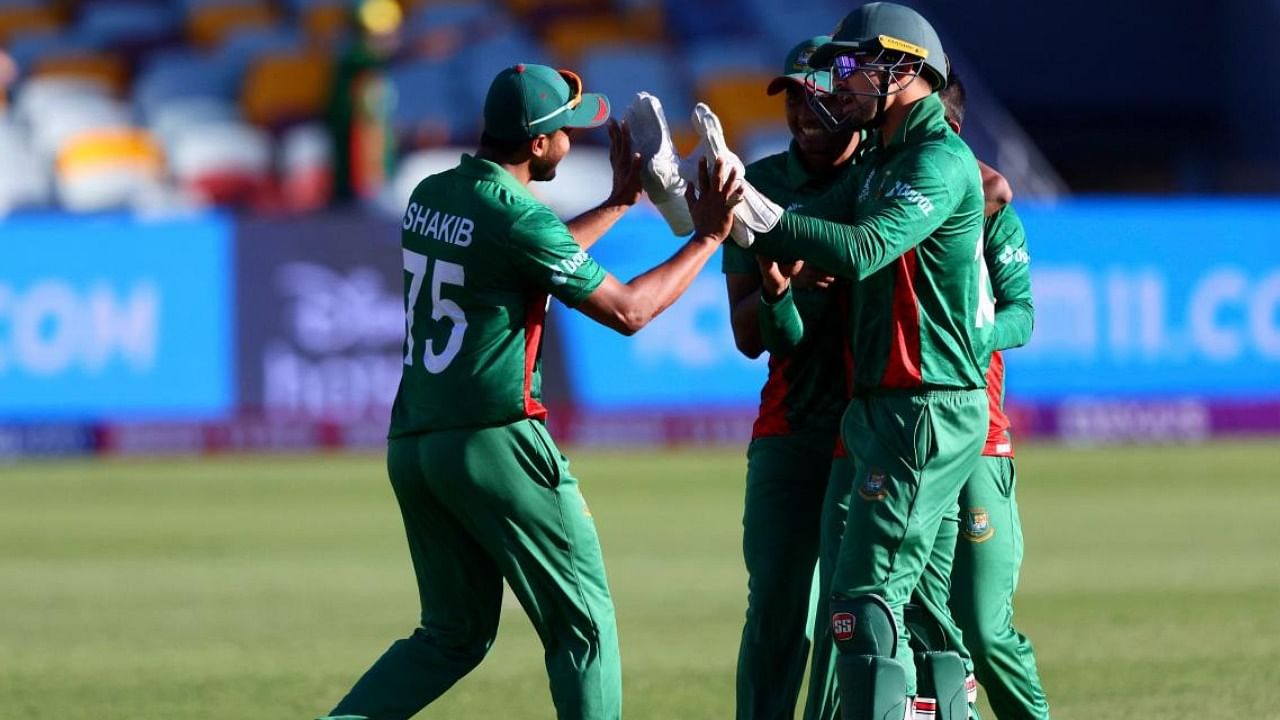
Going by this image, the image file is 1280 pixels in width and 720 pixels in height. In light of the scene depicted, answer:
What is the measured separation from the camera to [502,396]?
543 centimetres

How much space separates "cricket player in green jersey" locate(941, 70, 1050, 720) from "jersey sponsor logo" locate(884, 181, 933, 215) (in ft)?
2.26

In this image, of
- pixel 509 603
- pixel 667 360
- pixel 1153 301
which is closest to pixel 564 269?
pixel 509 603

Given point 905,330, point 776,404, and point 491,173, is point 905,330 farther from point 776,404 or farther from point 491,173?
point 491,173

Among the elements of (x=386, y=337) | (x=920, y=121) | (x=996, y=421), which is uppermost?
(x=920, y=121)

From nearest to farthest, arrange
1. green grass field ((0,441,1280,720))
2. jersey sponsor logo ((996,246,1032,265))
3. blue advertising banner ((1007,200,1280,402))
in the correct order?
jersey sponsor logo ((996,246,1032,265))
green grass field ((0,441,1280,720))
blue advertising banner ((1007,200,1280,402))

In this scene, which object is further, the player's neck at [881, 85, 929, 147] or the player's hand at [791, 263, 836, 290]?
the player's hand at [791, 263, 836, 290]

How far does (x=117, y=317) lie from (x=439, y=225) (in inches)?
477

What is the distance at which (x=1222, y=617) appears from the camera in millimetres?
9102

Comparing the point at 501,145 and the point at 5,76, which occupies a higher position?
the point at 5,76

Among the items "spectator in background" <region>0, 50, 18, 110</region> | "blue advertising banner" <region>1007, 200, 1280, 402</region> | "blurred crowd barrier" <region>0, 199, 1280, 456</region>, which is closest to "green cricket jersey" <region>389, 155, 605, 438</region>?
"blurred crowd barrier" <region>0, 199, 1280, 456</region>

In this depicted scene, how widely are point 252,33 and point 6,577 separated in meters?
16.8

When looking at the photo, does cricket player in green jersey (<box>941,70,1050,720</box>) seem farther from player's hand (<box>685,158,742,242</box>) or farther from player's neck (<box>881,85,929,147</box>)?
player's hand (<box>685,158,742,242</box>)

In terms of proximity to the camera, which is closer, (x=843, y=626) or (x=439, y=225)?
(x=843, y=626)

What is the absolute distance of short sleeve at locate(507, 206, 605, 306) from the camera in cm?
537
